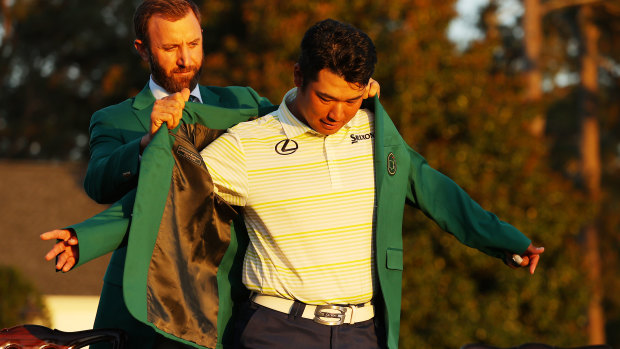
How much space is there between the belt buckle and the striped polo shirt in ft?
0.08

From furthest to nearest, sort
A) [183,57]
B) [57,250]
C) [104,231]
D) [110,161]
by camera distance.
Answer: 1. [183,57]
2. [110,161]
3. [104,231]
4. [57,250]

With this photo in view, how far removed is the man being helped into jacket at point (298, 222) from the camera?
291 cm

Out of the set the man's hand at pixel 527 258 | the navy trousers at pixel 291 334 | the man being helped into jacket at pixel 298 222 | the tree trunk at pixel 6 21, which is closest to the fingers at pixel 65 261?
the man being helped into jacket at pixel 298 222

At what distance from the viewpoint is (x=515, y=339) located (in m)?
11.4

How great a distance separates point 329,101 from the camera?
9.66ft

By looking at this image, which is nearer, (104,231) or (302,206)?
(104,231)

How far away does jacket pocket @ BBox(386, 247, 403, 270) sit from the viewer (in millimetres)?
3031

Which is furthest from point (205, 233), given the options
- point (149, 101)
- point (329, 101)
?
point (149, 101)

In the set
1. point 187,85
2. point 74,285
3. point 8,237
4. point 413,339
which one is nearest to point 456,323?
point 413,339

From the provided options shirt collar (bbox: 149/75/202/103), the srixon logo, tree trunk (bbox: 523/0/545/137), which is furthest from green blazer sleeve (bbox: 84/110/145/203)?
tree trunk (bbox: 523/0/545/137)

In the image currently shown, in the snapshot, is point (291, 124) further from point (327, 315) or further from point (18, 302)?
point (18, 302)

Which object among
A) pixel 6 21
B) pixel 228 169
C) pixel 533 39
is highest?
pixel 6 21

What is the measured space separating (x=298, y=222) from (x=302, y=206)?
62 mm

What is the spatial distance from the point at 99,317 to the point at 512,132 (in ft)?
31.9
